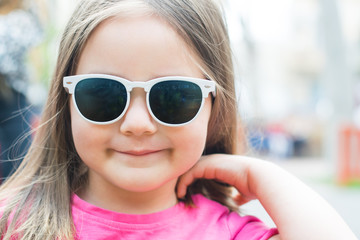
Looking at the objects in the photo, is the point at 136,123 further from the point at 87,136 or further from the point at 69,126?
the point at 69,126

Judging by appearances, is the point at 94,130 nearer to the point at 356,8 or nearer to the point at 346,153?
the point at 346,153

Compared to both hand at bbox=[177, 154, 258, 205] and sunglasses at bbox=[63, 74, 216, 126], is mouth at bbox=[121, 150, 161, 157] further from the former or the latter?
hand at bbox=[177, 154, 258, 205]

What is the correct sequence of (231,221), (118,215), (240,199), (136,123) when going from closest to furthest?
(136,123)
(118,215)
(231,221)
(240,199)

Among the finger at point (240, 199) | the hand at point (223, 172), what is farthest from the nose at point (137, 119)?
the finger at point (240, 199)

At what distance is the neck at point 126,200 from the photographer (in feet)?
4.90

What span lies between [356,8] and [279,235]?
28345 millimetres

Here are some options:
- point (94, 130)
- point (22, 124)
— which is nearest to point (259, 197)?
point (94, 130)

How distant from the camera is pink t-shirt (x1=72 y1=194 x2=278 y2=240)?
4.56ft

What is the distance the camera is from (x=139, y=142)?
134 cm

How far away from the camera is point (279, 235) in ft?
4.54

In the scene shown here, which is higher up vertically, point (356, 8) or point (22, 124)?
point (356, 8)

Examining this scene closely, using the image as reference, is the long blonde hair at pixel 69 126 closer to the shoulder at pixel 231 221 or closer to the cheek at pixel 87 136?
the shoulder at pixel 231 221

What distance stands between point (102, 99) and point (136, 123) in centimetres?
14

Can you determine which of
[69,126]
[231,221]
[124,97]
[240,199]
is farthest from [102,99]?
[240,199]
